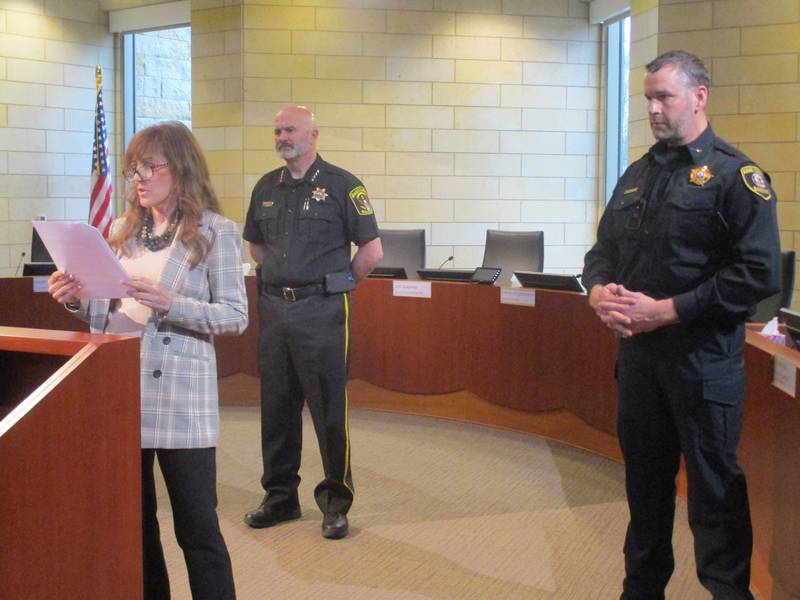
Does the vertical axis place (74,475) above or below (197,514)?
above

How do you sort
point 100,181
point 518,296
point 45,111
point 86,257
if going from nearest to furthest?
point 86,257, point 518,296, point 100,181, point 45,111

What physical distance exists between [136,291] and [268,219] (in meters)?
1.62

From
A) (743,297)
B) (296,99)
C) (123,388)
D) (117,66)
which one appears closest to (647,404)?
(743,297)

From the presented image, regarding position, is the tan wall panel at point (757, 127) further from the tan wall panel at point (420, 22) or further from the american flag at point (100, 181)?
the american flag at point (100, 181)

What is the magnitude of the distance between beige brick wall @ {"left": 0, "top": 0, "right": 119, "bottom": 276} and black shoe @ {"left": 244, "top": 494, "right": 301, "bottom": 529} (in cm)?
552

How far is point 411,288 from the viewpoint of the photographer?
521 cm

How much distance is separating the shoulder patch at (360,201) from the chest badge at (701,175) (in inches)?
59.6

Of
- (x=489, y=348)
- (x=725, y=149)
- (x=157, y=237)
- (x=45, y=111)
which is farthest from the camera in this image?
(x=45, y=111)

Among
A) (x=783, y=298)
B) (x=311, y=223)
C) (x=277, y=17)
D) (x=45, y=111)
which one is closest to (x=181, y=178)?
(x=311, y=223)

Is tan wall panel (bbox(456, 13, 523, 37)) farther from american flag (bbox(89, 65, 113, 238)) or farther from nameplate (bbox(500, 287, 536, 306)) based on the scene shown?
nameplate (bbox(500, 287, 536, 306))

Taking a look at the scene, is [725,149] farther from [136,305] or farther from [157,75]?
[157,75]

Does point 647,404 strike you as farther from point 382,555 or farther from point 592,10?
point 592,10

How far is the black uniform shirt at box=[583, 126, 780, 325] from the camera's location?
2156 mm

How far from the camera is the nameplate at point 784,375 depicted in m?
2.36
